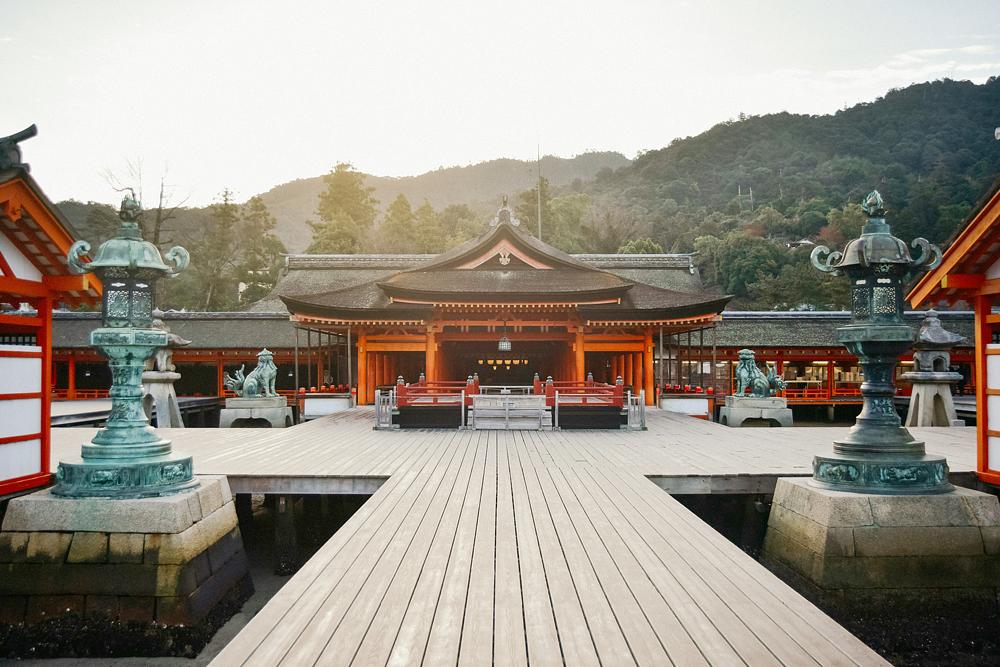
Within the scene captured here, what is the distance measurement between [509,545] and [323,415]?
1549cm

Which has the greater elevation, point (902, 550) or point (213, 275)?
point (213, 275)

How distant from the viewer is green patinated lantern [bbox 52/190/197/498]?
7250 millimetres

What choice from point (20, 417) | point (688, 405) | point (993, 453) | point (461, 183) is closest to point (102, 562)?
point (20, 417)

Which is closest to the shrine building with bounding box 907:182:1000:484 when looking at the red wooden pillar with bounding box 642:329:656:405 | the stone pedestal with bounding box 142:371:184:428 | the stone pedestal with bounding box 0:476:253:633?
the stone pedestal with bounding box 0:476:253:633

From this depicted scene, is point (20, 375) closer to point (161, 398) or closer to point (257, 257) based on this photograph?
point (161, 398)

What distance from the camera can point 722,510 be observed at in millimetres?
13445

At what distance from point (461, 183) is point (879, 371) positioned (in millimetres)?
140261

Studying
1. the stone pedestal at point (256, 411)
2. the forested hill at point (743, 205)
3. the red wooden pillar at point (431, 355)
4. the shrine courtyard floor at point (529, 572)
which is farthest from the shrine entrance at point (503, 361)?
the forested hill at point (743, 205)

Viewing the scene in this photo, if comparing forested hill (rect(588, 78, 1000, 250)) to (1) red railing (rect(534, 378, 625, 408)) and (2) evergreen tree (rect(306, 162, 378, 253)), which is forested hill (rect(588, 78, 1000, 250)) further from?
(1) red railing (rect(534, 378, 625, 408))

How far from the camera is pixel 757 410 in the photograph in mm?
19641

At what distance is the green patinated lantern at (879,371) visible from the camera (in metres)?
7.34

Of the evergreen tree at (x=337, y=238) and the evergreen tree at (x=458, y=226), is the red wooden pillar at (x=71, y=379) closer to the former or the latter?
the evergreen tree at (x=337, y=238)

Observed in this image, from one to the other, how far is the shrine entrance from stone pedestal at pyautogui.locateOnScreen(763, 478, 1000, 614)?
17.0 meters

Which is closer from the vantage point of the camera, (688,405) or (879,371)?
(879,371)
